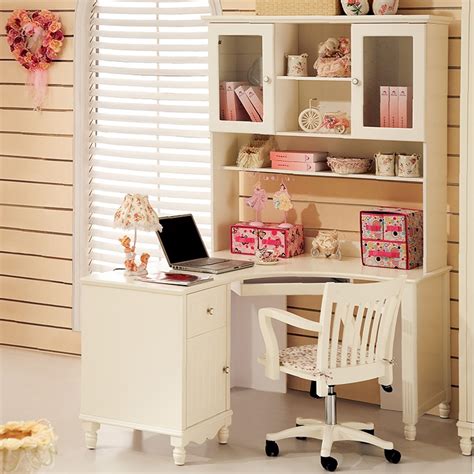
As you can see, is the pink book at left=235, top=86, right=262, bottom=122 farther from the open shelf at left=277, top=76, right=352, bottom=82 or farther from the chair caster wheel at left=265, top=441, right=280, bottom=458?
the chair caster wheel at left=265, top=441, right=280, bottom=458

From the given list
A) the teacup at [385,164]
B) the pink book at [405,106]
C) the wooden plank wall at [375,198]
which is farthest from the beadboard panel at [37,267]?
the pink book at [405,106]

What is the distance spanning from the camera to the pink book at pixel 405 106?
4.61 metres

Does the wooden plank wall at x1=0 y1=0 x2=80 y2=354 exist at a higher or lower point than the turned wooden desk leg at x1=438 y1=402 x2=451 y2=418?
higher

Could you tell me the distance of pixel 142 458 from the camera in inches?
176

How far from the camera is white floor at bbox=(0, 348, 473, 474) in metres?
4.36

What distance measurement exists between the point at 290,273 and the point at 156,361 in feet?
2.43

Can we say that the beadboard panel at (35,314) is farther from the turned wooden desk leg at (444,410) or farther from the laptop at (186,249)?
the turned wooden desk leg at (444,410)

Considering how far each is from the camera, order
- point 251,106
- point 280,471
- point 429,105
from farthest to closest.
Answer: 1. point 251,106
2. point 429,105
3. point 280,471

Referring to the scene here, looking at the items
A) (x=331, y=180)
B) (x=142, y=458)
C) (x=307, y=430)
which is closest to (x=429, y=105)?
(x=331, y=180)

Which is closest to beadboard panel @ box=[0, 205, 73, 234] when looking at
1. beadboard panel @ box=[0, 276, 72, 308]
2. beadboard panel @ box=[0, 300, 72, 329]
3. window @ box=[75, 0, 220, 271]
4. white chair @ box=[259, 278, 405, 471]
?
window @ box=[75, 0, 220, 271]

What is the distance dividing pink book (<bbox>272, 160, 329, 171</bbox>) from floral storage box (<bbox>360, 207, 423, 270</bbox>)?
312mm

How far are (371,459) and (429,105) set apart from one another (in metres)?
1.44

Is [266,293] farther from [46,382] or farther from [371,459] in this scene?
[46,382]

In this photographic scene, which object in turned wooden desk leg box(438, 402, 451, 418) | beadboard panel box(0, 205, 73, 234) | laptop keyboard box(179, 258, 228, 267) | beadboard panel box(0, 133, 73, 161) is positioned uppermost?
beadboard panel box(0, 133, 73, 161)
